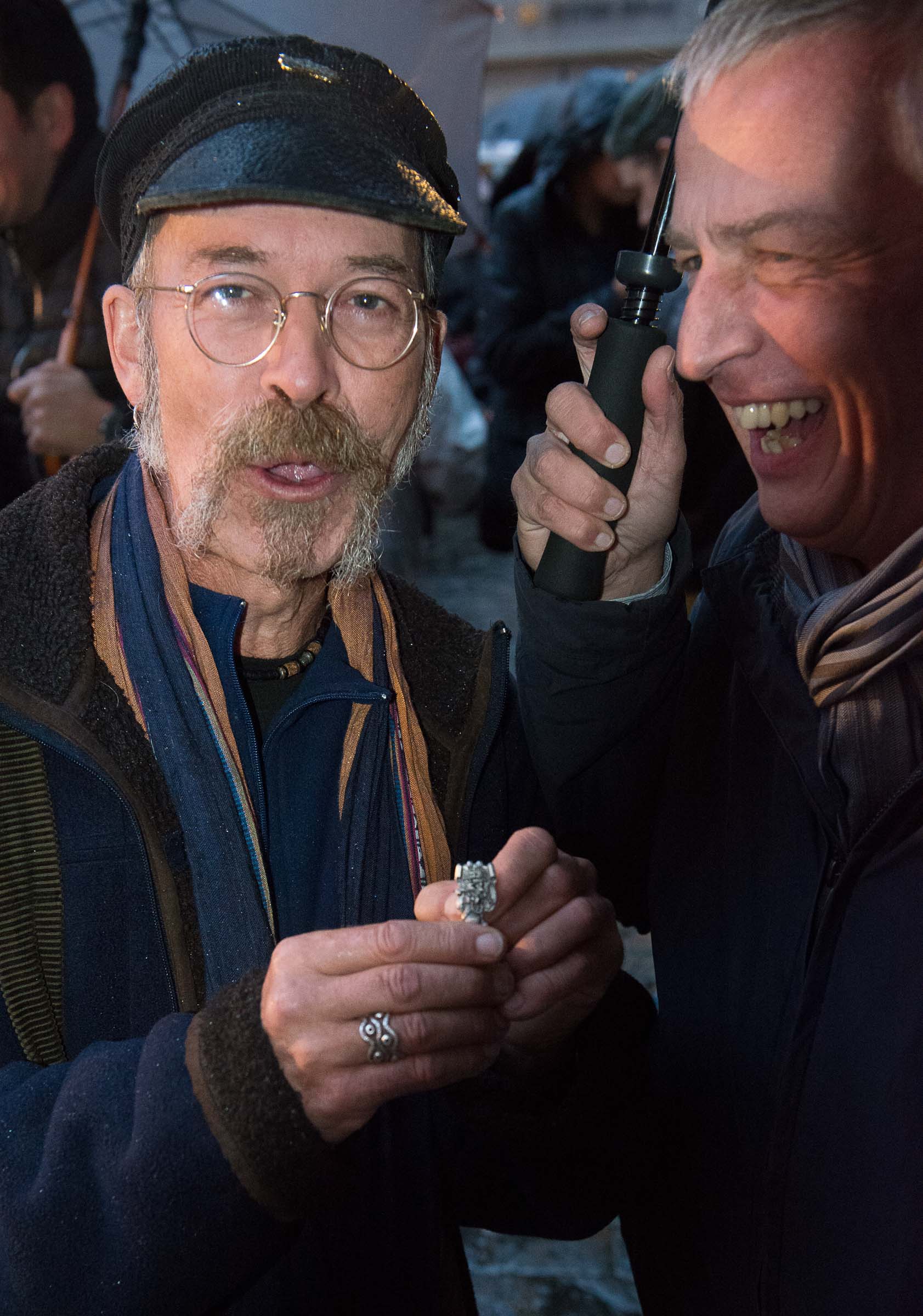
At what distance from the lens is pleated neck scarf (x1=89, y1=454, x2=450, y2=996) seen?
1.65 m

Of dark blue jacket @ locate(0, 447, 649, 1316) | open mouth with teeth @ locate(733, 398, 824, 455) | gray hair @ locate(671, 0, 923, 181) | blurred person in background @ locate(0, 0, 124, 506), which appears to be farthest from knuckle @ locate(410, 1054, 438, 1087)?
blurred person in background @ locate(0, 0, 124, 506)

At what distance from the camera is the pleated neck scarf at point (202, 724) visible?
1647 mm

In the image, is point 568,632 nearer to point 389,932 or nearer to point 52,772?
point 389,932

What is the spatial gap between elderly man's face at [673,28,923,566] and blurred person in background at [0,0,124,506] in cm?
240

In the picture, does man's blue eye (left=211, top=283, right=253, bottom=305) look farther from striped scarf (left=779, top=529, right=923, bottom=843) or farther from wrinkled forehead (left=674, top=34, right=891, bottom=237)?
striped scarf (left=779, top=529, right=923, bottom=843)

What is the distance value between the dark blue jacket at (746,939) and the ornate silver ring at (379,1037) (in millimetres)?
503

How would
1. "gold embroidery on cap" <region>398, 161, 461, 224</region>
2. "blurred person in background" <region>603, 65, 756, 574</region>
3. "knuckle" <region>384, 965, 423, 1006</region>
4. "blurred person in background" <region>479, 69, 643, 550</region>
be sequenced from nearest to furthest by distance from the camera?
"knuckle" <region>384, 965, 423, 1006</region>, "gold embroidery on cap" <region>398, 161, 461, 224</region>, "blurred person in background" <region>603, 65, 756, 574</region>, "blurred person in background" <region>479, 69, 643, 550</region>

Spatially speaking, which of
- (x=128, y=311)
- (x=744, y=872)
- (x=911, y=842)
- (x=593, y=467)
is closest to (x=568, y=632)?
(x=593, y=467)

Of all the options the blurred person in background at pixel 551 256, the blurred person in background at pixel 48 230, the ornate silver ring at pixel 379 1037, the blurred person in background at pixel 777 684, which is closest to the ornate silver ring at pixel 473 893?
the ornate silver ring at pixel 379 1037

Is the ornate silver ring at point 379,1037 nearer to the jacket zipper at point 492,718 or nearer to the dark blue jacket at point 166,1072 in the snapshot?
the dark blue jacket at point 166,1072

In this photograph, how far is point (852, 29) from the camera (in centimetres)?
141

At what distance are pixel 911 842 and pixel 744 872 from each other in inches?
12.5

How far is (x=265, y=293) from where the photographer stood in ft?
5.84

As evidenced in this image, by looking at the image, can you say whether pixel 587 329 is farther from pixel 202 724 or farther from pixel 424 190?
pixel 202 724
